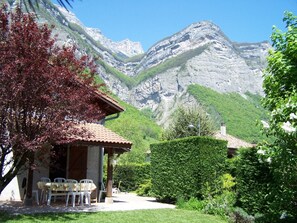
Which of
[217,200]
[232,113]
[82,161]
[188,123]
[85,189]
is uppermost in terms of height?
[232,113]

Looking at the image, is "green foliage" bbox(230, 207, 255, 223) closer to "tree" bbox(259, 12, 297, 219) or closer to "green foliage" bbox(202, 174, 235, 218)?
"green foliage" bbox(202, 174, 235, 218)

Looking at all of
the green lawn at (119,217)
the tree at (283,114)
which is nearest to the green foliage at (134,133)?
the green lawn at (119,217)

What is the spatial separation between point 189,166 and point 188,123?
15.6 metres

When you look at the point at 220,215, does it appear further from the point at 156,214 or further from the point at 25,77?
the point at 25,77

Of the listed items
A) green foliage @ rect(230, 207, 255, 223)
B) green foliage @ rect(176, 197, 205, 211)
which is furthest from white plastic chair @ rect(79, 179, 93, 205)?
green foliage @ rect(230, 207, 255, 223)

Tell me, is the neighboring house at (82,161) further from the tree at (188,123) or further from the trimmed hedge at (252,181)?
the tree at (188,123)

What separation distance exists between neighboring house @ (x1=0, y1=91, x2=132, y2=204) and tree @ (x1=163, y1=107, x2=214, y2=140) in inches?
563

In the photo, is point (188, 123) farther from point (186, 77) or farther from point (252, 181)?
point (186, 77)

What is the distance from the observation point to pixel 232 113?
75812 mm

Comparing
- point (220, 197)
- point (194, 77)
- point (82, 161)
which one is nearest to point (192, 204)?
point (220, 197)

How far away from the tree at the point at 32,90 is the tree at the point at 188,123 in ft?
66.0

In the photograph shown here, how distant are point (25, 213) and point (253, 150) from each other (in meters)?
7.51

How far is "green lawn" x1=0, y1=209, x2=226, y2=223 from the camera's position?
32.6 ft

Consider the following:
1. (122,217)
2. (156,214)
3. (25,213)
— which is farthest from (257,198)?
(25,213)
